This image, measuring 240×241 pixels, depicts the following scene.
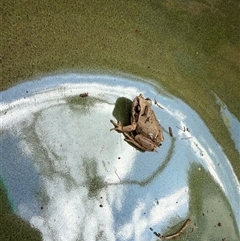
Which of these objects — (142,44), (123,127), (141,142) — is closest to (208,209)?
(141,142)

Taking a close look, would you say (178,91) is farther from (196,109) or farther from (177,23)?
(177,23)

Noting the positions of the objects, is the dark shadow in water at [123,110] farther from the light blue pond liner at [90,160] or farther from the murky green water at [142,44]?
the murky green water at [142,44]

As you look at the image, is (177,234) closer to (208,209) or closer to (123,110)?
(208,209)

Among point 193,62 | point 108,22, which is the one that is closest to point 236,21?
point 193,62

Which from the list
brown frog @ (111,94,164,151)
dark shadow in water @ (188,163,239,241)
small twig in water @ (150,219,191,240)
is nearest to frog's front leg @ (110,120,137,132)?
brown frog @ (111,94,164,151)

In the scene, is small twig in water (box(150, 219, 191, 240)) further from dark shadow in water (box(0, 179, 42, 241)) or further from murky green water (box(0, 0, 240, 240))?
dark shadow in water (box(0, 179, 42, 241))

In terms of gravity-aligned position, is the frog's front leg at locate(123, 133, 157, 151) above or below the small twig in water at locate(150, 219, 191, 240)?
above
